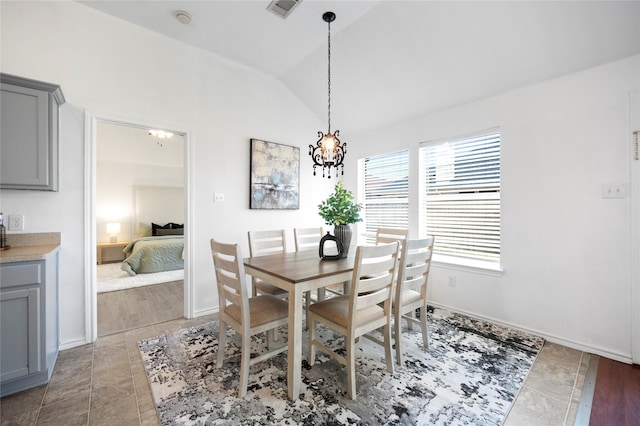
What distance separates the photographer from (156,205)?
21.8ft

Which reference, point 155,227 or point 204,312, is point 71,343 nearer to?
point 204,312

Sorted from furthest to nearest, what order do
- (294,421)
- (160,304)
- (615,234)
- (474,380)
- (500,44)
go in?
(160,304) → (500,44) → (615,234) → (474,380) → (294,421)

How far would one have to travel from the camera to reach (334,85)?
356 cm

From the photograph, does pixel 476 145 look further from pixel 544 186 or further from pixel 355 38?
pixel 355 38

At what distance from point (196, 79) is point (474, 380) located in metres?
3.88

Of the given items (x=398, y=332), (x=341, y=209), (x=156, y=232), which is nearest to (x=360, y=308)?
(x=398, y=332)

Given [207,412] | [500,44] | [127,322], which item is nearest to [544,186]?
[500,44]

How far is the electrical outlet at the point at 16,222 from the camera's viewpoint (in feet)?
7.06

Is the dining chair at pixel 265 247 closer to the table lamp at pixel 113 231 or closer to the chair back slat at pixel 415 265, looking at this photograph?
the chair back slat at pixel 415 265

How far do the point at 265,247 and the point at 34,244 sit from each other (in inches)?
74.7

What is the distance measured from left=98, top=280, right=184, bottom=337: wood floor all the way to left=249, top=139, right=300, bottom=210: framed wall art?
5.30ft

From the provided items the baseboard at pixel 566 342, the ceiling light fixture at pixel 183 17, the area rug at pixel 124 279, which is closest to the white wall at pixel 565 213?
the baseboard at pixel 566 342

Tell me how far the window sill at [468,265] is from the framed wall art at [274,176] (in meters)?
2.07

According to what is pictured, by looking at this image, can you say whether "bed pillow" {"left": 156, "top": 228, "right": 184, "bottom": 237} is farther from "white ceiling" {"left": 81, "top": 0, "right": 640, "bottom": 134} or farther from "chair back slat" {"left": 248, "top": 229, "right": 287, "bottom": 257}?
"white ceiling" {"left": 81, "top": 0, "right": 640, "bottom": 134}
